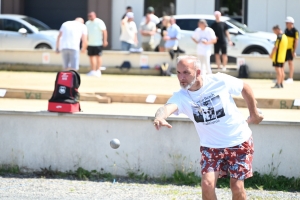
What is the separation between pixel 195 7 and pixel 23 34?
7304mm

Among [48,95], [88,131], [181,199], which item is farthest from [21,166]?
[48,95]

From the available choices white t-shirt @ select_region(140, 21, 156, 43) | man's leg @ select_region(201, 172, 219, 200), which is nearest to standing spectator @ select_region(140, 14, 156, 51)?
white t-shirt @ select_region(140, 21, 156, 43)

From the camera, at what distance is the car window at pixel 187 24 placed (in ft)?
76.6

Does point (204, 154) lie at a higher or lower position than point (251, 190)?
higher

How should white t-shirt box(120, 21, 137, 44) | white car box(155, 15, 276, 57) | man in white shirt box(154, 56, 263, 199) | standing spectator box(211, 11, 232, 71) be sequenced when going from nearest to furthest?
man in white shirt box(154, 56, 263, 199), standing spectator box(211, 11, 232, 71), white t-shirt box(120, 21, 137, 44), white car box(155, 15, 276, 57)

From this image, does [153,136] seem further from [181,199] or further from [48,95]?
[48,95]

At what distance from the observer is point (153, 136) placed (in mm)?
8688

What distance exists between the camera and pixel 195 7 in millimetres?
27172

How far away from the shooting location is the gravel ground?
310 inches

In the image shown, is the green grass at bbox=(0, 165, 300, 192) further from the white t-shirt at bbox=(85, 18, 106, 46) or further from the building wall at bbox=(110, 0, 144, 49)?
the building wall at bbox=(110, 0, 144, 49)

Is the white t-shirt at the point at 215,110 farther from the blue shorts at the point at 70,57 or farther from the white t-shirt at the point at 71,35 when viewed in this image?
the blue shorts at the point at 70,57

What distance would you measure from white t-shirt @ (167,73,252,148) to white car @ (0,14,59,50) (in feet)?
60.4

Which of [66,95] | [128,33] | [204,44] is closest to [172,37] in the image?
[128,33]

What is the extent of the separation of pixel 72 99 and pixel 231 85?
3618 millimetres
